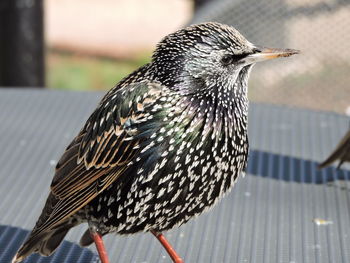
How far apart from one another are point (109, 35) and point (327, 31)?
22.5 feet

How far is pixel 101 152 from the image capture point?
2.94 meters

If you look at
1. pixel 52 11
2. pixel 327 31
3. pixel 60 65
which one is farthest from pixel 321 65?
pixel 52 11

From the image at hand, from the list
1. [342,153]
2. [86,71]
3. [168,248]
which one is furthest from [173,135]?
[86,71]

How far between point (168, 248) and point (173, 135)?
1.67ft

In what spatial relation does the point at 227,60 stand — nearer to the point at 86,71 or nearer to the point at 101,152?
the point at 101,152

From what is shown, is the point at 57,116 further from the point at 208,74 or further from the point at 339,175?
the point at 208,74

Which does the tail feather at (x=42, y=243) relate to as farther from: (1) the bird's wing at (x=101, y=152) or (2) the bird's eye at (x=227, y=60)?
(2) the bird's eye at (x=227, y=60)

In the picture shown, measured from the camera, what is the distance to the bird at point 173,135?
9.17 ft

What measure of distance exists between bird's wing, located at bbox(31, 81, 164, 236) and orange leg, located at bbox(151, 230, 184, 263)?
1.00ft

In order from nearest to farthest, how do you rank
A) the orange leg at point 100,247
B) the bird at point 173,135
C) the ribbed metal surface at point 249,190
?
the bird at point 173,135
the orange leg at point 100,247
the ribbed metal surface at point 249,190

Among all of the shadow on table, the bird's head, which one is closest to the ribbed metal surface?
the shadow on table

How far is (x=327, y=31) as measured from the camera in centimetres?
592

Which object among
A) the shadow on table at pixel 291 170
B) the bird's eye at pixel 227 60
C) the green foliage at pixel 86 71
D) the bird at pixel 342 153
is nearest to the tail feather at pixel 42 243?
the bird's eye at pixel 227 60

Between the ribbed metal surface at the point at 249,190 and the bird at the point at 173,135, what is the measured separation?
0.33 m
